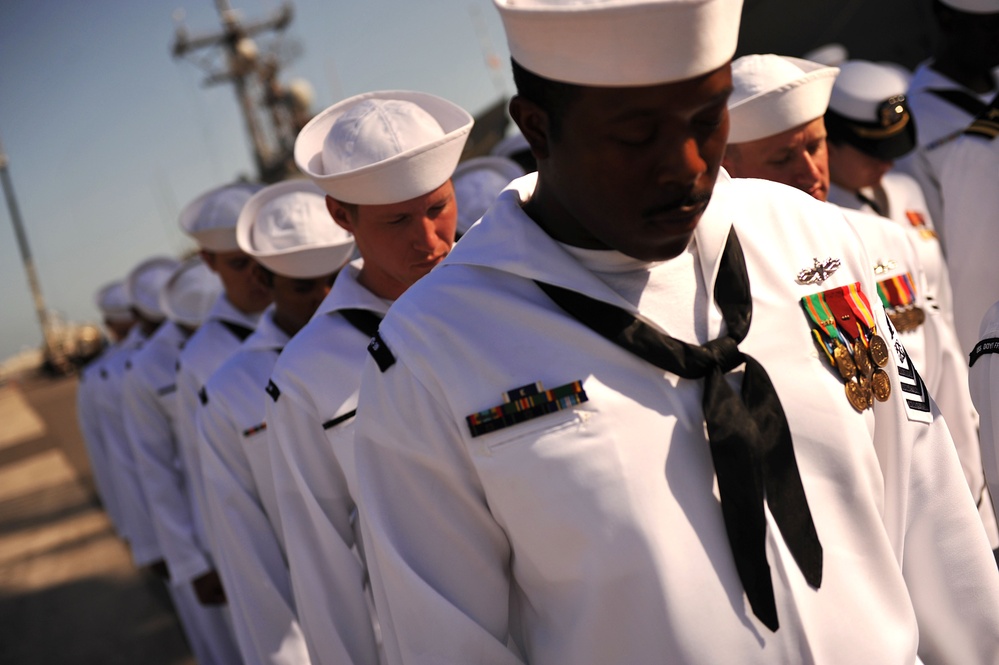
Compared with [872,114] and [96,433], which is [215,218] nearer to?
[872,114]

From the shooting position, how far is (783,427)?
1.95 meters

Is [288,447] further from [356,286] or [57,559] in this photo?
[57,559]

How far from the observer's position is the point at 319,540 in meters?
3.50

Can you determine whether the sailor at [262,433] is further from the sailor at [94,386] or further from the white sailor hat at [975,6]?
the sailor at [94,386]

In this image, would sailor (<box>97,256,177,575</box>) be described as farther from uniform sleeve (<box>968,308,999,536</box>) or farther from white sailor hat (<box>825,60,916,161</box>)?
uniform sleeve (<box>968,308,999,536</box>)

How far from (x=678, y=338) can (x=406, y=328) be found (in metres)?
0.54

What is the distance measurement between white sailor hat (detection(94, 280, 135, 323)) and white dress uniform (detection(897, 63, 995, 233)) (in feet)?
27.3

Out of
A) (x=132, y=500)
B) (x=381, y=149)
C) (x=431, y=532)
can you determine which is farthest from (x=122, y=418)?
(x=431, y=532)

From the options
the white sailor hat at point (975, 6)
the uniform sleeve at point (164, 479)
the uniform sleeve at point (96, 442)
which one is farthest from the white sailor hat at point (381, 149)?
the uniform sleeve at point (96, 442)

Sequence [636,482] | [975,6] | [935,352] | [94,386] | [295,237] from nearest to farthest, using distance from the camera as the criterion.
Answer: [636,482] → [935,352] → [295,237] → [975,6] → [94,386]

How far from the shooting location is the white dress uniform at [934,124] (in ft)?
16.7

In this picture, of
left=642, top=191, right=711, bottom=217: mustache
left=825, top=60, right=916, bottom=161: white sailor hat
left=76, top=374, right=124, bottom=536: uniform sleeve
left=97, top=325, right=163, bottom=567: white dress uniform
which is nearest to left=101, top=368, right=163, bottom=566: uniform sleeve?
left=97, top=325, right=163, bottom=567: white dress uniform

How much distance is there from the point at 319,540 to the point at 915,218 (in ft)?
9.78

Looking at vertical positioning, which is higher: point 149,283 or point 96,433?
point 149,283
